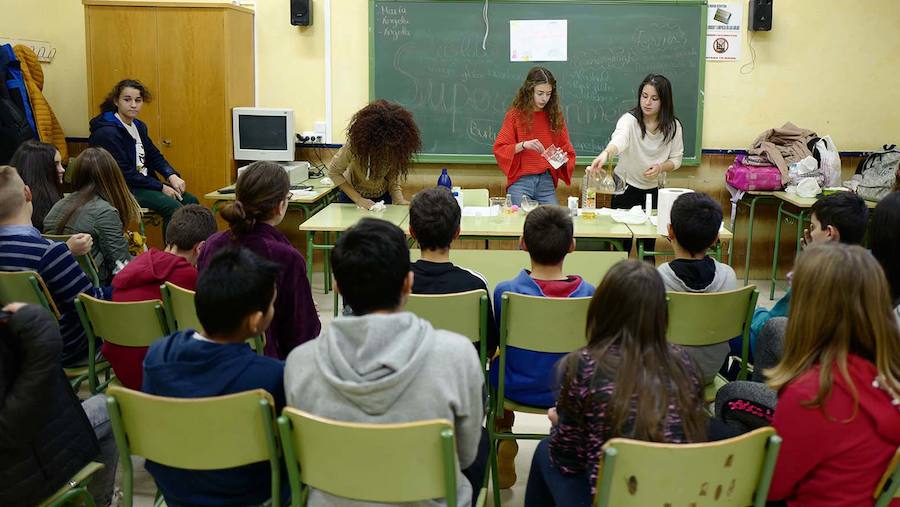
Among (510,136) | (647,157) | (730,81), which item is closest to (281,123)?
(510,136)

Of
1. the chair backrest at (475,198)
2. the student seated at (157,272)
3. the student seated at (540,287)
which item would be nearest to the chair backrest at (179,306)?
the student seated at (157,272)

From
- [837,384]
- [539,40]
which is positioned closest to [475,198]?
[539,40]

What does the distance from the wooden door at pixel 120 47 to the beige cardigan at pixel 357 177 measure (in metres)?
1.92

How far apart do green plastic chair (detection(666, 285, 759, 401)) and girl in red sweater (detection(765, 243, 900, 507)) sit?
0.79 metres

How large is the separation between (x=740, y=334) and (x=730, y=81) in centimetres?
379

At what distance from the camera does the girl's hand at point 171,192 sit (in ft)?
18.6

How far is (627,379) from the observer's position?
1.71 meters

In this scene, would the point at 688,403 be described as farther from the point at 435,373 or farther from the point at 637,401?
the point at 435,373

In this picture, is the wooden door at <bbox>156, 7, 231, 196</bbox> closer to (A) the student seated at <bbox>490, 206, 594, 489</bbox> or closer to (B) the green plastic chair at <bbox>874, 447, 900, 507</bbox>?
(A) the student seated at <bbox>490, 206, 594, 489</bbox>

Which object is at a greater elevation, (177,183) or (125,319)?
(177,183)

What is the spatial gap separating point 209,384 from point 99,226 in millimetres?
2146

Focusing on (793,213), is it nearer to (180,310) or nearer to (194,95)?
(194,95)

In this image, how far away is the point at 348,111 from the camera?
6262 mm

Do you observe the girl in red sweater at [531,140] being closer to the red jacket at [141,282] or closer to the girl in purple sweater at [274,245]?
the girl in purple sweater at [274,245]
